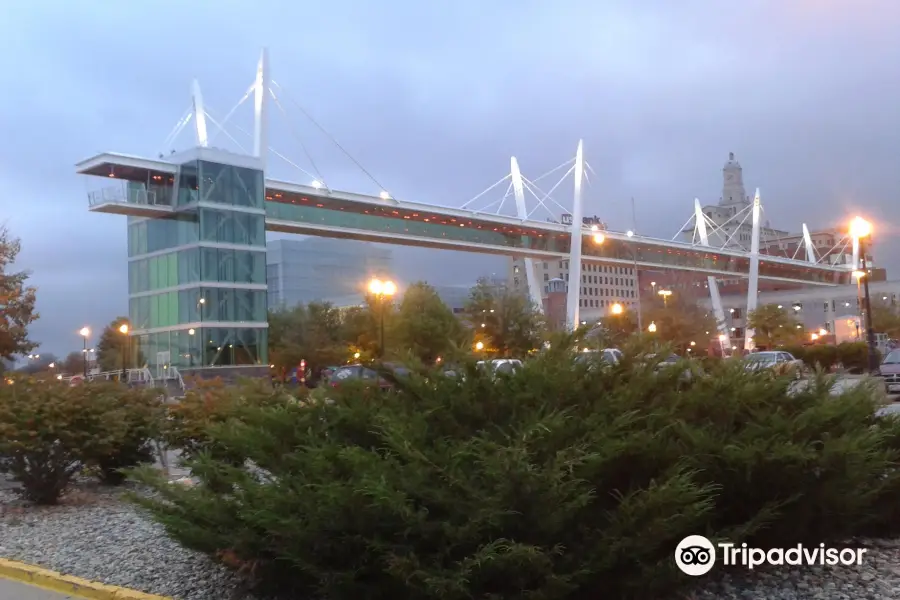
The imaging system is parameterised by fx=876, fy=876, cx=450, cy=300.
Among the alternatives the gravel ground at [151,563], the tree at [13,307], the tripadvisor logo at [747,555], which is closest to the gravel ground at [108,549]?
the gravel ground at [151,563]

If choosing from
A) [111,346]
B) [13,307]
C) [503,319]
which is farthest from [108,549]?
[111,346]

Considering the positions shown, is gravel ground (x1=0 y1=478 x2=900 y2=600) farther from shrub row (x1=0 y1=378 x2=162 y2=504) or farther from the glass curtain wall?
the glass curtain wall

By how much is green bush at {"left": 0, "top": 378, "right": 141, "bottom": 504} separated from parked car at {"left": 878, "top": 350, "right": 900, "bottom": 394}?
24.2 meters

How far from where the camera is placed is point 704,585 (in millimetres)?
6188

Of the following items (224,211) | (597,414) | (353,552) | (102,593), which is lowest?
(102,593)

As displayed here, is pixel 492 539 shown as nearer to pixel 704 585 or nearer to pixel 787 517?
pixel 704 585

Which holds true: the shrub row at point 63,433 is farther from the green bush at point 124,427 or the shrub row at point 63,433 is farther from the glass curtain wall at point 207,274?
the glass curtain wall at point 207,274

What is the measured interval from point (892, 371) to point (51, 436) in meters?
27.0

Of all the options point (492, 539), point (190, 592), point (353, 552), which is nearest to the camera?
point (492, 539)

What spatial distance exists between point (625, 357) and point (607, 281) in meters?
176

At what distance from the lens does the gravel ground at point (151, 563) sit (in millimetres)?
6211

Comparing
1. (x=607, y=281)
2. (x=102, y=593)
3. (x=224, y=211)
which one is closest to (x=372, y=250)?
(x=224, y=211)

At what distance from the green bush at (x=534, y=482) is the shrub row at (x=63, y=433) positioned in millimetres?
4678

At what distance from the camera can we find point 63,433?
11367 mm
